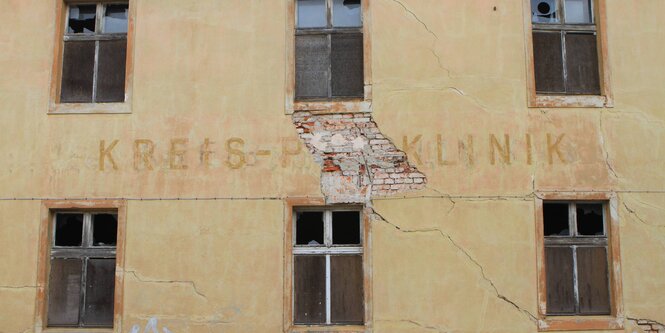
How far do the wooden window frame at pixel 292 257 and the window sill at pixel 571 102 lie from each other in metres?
2.22

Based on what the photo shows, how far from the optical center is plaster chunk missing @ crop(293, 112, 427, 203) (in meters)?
6.73

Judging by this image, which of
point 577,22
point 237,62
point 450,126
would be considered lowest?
point 450,126

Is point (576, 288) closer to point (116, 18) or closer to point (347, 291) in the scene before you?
point (347, 291)

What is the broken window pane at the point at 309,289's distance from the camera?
6684mm

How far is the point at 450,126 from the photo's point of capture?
6.81 m

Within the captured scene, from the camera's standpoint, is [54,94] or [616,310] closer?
[616,310]

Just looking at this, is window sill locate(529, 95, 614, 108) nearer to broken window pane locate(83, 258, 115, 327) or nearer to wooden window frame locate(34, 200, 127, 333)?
wooden window frame locate(34, 200, 127, 333)

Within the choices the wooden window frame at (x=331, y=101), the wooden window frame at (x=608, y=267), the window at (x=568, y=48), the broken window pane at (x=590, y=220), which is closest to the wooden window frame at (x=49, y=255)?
the wooden window frame at (x=331, y=101)

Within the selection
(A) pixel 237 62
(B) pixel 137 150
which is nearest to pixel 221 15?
(A) pixel 237 62

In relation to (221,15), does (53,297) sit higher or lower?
lower

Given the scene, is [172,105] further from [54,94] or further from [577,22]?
[577,22]

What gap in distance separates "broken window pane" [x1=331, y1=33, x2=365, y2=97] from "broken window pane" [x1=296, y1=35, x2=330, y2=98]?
0.30 ft

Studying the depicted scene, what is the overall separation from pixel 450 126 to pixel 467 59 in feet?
2.56

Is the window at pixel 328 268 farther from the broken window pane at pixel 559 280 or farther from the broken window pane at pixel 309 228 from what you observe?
the broken window pane at pixel 559 280
